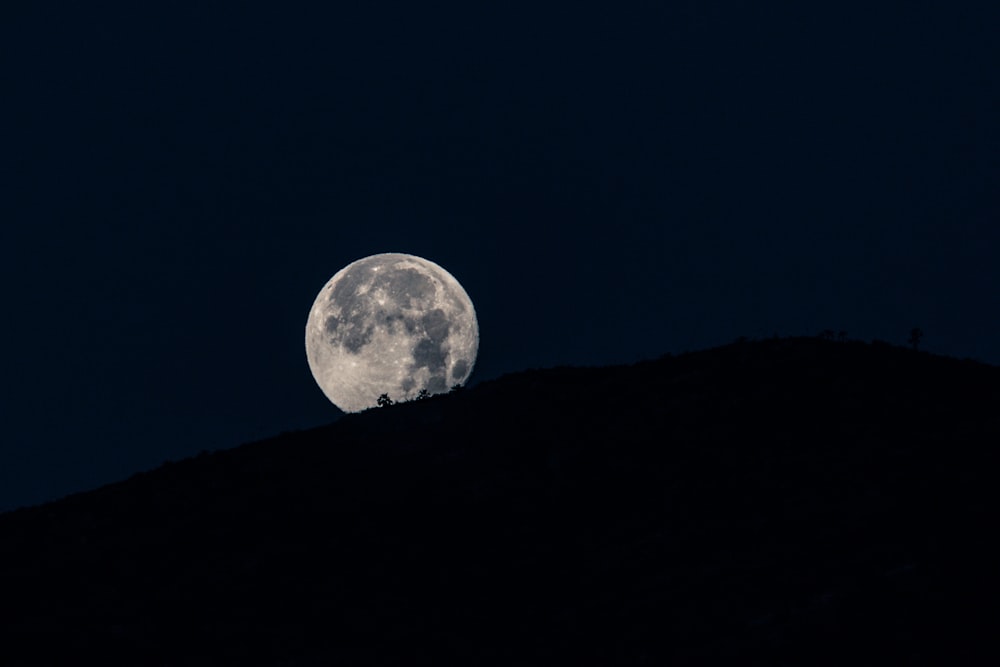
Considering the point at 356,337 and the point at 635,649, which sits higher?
the point at 356,337

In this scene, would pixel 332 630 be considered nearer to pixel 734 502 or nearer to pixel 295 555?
pixel 295 555

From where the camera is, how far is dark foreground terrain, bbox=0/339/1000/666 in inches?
661

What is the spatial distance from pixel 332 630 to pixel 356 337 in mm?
22415

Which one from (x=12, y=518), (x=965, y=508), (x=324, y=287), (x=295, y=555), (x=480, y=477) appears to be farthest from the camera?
(x=324, y=287)

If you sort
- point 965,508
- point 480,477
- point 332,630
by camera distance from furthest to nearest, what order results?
point 480,477, point 332,630, point 965,508

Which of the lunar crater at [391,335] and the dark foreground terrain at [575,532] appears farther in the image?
the lunar crater at [391,335]

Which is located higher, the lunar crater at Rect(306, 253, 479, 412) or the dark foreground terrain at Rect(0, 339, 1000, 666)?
the lunar crater at Rect(306, 253, 479, 412)

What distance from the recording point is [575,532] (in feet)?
74.1

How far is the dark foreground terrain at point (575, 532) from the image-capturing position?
16.8 meters

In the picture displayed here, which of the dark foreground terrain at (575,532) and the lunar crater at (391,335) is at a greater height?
the lunar crater at (391,335)

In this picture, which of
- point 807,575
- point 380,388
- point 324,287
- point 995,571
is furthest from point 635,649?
point 324,287

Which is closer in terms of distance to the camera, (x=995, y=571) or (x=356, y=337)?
(x=995, y=571)

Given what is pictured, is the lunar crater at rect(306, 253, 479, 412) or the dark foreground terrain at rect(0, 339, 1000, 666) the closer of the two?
the dark foreground terrain at rect(0, 339, 1000, 666)

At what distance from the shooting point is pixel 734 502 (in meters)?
21.8
